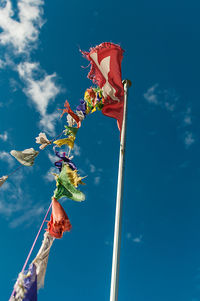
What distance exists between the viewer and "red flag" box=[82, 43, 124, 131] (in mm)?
7156

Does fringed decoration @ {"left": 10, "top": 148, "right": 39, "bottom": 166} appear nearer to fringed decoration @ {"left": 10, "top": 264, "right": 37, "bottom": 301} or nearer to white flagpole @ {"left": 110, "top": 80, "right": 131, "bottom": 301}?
white flagpole @ {"left": 110, "top": 80, "right": 131, "bottom": 301}

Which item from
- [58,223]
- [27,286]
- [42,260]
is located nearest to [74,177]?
[58,223]

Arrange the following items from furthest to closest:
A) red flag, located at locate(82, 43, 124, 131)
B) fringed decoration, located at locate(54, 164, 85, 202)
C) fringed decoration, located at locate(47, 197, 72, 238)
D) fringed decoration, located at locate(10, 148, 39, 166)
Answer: red flag, located at locate(82, 43, 124, 131), fringed decoration, located at locate(10, 148, 39, 166), fringed decoration, located at locate(54, 164, 85, 202), fringed decoration, located at locate(47, 197, 72, 238)

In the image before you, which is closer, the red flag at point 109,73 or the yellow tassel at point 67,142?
the yellow tassel at point 67,142

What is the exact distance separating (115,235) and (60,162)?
220cm

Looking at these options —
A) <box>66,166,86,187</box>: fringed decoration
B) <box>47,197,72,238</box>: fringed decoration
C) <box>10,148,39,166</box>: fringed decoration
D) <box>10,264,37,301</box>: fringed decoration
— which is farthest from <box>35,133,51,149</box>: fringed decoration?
<box>10,264,37,301</box>: fringed decoration

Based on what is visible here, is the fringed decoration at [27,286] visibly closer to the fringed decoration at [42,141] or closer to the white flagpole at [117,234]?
the white flagpole at [117,234]

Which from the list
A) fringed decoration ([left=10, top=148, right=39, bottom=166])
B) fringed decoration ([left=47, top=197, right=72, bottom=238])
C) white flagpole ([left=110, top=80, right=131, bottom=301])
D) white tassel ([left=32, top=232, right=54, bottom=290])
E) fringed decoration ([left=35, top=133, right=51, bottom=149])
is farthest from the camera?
fringed decoration ([left=35, top=133, right=51, bottom=149])

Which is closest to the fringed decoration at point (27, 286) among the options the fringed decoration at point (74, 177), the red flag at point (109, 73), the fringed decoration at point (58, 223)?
the fringed decoration at point (58, 223)

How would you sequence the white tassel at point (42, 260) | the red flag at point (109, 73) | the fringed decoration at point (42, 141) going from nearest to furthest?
the white tassel at point (42, 260) → the fringed decoration at point (42, 141) → the red flag at point (109, 73)

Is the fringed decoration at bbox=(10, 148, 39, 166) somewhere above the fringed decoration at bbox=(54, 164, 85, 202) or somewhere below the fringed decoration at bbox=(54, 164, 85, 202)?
above

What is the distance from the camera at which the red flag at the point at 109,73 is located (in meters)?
7.16

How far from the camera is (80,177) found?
5.74m

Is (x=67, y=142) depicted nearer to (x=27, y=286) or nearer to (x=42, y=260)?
(x=42, y=260)
